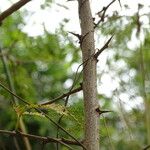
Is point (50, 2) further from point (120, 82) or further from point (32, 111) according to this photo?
point (32, 111)

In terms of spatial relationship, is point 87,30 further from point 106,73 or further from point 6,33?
point 6,33

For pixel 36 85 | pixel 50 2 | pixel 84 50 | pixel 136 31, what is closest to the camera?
pixel 84 50

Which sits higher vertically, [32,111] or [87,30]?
[87,30]

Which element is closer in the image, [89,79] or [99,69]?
[89,79]

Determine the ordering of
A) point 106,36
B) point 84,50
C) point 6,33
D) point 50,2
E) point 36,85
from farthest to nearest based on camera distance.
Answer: point 36,85 < point 6,33 < point 50,2 < point 106,36 < point 84,50

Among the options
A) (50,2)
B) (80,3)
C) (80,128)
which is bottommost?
(80,128)

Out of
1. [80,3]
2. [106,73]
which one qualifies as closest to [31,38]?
[106,73]

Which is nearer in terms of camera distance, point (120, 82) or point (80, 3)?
point (80, 3)
